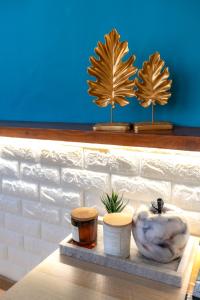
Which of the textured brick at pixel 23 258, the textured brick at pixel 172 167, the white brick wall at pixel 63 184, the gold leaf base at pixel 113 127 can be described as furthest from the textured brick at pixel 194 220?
the textured brick at pixel 23 258

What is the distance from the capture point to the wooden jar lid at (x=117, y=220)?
830mm

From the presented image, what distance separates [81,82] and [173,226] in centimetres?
60

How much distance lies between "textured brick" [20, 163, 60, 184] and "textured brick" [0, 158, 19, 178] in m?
0.03

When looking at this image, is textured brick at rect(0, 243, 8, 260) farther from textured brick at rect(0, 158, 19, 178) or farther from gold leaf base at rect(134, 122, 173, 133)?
gold leaf base at rect(134, 122, 173, 133)

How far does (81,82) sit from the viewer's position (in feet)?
3.50

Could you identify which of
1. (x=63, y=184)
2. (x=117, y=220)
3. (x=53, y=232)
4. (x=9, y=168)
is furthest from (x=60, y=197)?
(x=117, y=220)

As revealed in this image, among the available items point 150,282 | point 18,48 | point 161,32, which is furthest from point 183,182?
point 18,48

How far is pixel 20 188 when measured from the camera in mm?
1285

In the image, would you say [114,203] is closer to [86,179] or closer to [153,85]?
[86,179]

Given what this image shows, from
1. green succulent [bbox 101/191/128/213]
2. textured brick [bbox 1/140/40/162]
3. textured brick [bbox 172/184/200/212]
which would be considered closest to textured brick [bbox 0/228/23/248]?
textured brick [bbox 1/140/40/162]

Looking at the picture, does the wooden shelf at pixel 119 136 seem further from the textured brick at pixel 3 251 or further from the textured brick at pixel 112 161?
the textured brick at pixel 3 251

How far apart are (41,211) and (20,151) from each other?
0.28 meters

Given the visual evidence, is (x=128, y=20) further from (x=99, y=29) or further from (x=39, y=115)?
(x=39, y=115)

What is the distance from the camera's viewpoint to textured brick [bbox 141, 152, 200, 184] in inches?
36.4
